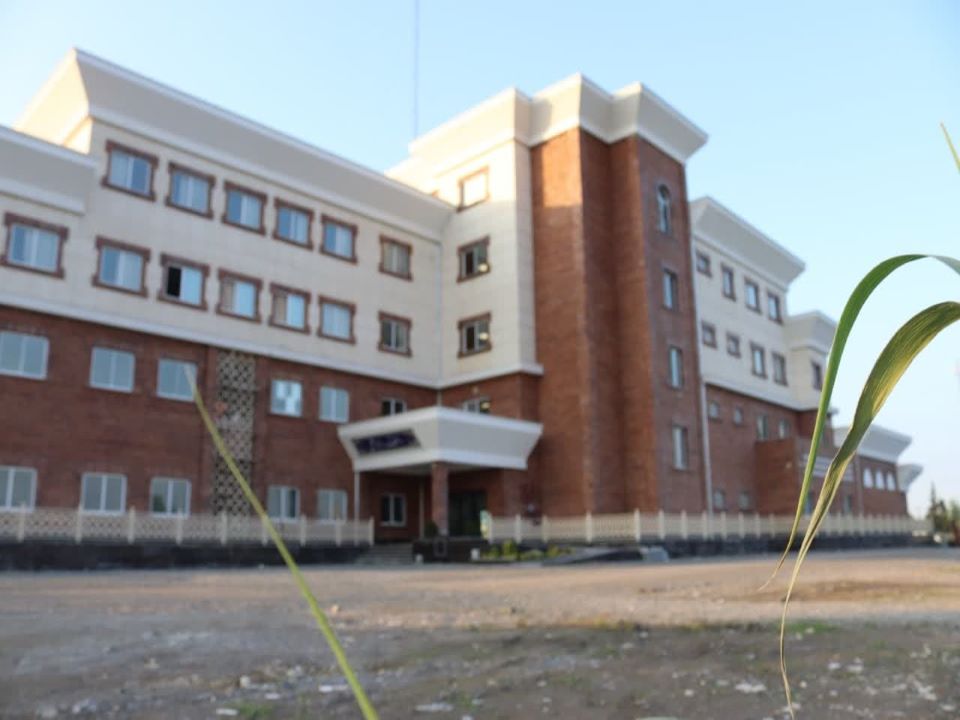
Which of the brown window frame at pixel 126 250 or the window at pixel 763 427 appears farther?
the window at pixel 763 427

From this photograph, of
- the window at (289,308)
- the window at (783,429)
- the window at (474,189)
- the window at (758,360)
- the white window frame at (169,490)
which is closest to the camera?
the white window frame at (169,490)

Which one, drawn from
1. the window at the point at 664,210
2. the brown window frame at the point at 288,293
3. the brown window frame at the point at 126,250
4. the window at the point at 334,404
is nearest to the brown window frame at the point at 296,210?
the brown window frame at the point at 288,293

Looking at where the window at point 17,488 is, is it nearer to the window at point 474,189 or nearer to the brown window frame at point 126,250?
the brown window frame at point 126,250

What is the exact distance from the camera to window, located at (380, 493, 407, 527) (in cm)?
3162

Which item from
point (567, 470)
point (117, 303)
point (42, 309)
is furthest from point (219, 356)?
point (567, 470)

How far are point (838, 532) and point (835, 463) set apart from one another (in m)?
42.9

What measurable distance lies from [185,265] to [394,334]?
8999 millimetres

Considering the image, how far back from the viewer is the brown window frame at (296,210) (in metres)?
30.5

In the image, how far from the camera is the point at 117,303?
84.6 ft

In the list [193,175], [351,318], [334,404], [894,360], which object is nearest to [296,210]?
[193,175]

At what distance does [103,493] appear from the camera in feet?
80.8

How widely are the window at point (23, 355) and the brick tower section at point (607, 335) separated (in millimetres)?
16824

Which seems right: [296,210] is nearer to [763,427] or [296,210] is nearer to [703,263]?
[703,263]

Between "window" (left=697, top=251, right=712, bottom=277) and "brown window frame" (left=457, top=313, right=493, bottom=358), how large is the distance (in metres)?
12.6
